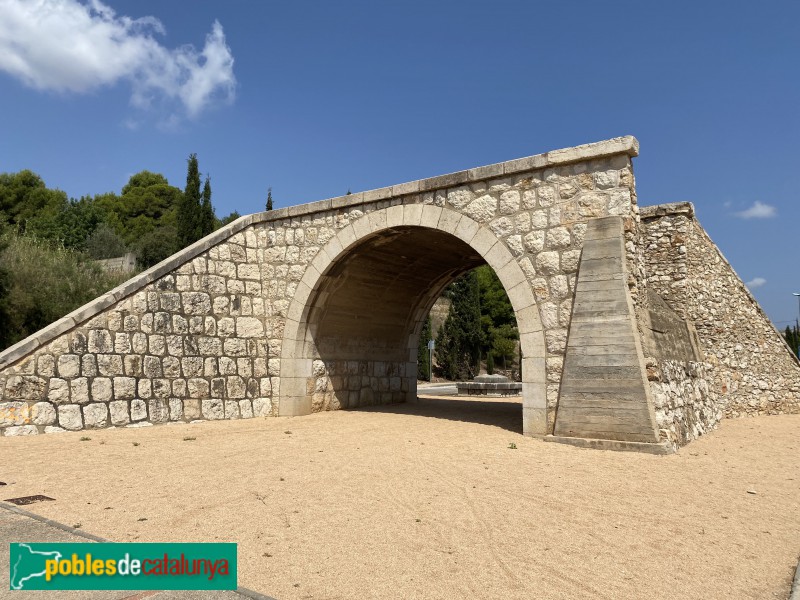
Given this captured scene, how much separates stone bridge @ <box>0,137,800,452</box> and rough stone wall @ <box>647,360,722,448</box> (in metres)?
0.04

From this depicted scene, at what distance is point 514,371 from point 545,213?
86.0 ft

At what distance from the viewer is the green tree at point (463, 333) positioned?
30.7m

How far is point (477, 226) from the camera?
26.3ft

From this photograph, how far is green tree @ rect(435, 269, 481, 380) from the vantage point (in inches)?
1209

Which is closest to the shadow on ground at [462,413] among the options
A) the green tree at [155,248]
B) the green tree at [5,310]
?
the green tree at [5,310]

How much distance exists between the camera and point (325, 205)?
32.1ft

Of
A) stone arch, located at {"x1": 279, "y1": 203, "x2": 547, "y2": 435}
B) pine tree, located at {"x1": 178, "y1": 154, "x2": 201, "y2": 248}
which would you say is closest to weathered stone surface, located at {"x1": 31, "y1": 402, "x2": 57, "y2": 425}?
stone arch, located at {"x1": 279, "y1": 203, "x2": 547, "y2": 435}

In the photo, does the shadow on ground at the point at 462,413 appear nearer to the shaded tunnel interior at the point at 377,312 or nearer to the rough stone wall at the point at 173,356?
the shaded tunnel interior at the point at 377,312

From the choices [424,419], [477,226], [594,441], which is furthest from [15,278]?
[594,441]

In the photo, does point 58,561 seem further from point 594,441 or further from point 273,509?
point 594,441

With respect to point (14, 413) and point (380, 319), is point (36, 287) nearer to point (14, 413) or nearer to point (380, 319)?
point (14, 413)

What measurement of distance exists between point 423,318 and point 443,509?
340 inches

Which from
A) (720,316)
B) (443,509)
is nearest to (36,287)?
(443,509)

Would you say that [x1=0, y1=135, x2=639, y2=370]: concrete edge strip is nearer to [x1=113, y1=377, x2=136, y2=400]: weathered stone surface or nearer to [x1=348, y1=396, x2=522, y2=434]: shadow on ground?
[x1=113, y1=377, x2=136, y2=400]: weathered stone surface
